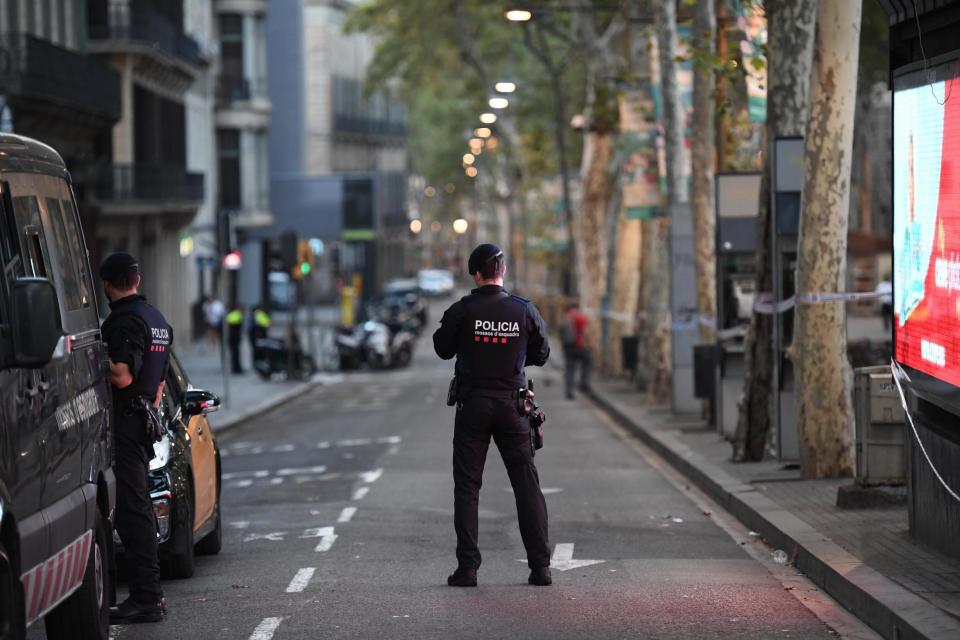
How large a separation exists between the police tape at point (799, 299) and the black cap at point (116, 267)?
628 cm

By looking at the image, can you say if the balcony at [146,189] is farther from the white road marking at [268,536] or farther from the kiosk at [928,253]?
the kiosk at [928,253]

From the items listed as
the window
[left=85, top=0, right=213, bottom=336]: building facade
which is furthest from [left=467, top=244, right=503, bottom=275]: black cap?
the window

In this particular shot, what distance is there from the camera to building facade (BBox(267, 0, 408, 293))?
7250 cm

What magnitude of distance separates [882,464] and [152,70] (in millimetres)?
38504

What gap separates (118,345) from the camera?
9.82 m

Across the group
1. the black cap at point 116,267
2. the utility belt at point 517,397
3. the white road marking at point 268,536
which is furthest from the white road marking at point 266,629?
the white road marking at point 268,536

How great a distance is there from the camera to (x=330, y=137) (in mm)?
96500

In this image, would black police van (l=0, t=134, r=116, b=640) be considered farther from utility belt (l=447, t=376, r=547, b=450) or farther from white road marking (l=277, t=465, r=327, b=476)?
white road marking (l=277, t=465, r=327, b=476)

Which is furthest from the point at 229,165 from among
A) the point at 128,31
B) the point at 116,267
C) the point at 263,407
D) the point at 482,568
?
the point at 116,267

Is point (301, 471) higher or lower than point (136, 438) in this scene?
lower

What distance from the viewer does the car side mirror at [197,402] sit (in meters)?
11.7

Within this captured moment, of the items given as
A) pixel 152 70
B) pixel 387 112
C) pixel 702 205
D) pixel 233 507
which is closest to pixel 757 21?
pixel 702 205

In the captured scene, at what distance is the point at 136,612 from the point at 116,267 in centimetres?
172

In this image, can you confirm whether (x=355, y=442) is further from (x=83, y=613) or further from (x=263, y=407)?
(x=83, y=613)
